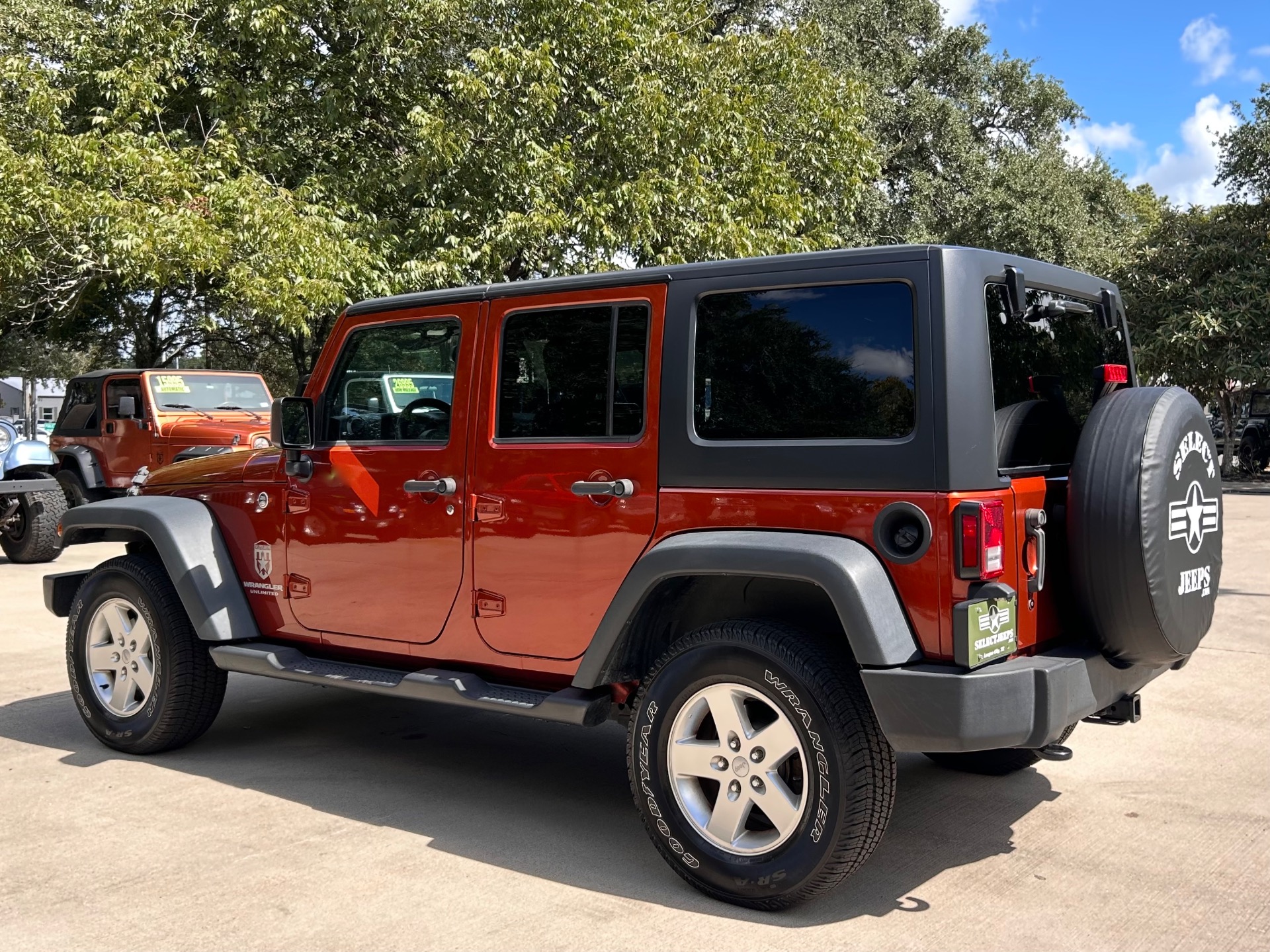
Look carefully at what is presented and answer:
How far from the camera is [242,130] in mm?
17531

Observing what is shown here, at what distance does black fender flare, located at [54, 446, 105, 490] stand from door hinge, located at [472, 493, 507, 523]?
446 inches

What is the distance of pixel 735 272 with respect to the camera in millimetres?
3982

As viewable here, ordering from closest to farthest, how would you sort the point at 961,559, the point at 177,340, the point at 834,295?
1. the point at 961,559
2. the point at 834,295
3. the point at 177,340

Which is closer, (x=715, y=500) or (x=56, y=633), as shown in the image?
(x=715, y=500)

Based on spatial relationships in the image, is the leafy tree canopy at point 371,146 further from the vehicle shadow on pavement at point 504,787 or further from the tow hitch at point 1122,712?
the tow hitch at point 1122,712

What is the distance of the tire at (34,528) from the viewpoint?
38.9ft

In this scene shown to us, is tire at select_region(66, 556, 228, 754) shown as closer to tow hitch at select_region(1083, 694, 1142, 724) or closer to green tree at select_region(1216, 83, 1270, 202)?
tow hitch at select_region(1083, 694, 1142, 724)

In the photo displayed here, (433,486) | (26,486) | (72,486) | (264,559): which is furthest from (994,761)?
(72,486)

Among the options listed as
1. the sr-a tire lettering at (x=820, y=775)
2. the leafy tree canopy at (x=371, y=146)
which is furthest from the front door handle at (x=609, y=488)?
the leafy tree canopy at (x=371, y=146)

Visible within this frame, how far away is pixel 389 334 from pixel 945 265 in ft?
7.66

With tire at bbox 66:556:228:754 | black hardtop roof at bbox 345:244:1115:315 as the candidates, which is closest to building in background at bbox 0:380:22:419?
tire at bbox 66:556:228:754

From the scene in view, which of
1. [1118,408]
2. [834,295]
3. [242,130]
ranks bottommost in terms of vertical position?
[1118,408]

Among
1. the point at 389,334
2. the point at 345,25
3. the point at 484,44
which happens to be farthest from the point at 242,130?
the point at 389,334

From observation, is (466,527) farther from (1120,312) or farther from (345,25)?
(345,25)
